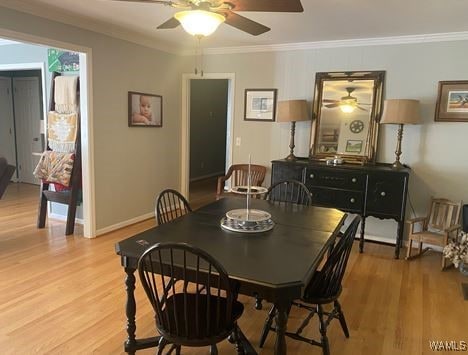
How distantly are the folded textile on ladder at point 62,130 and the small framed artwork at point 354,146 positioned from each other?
3220mm

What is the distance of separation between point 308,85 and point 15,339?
13.0 feet

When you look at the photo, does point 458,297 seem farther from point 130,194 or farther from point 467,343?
point 130,194

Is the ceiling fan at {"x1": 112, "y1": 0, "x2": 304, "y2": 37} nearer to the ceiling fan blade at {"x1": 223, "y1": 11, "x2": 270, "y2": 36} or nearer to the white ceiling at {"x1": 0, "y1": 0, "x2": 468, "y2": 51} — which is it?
the ceiling fan blade at {"x1": 223, "y1": 11, "x2": 270, "y2": 36}

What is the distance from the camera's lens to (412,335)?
252 cm

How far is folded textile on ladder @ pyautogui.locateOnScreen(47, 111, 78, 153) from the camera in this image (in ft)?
13.9

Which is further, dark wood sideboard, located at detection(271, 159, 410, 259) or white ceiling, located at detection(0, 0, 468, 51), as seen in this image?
dark wood sideboard, located at detection(271, 159, 410, 259)

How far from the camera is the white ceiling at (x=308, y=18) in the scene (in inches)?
121

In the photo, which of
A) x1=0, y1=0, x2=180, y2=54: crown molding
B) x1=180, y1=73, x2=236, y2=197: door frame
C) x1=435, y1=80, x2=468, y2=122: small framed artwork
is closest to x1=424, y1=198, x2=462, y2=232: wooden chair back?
x1=435, y1=80, x2=468, y2=122: small framed artwork

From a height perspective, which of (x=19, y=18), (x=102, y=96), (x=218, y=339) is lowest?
(x=218, y=339)

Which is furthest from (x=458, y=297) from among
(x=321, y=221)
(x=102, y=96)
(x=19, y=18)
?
(x=19, y=18)

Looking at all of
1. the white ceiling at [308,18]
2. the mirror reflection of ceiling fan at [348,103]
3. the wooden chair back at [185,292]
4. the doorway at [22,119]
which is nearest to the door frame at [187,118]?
the white ceiling at [308,18]

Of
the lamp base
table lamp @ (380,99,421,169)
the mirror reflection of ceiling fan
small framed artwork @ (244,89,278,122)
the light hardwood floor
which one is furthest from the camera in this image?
small framed artwork @ (244,89,278,122)

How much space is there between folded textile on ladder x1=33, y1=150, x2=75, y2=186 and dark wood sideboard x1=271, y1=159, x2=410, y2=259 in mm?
2511

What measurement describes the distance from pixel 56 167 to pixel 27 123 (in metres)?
3.50
